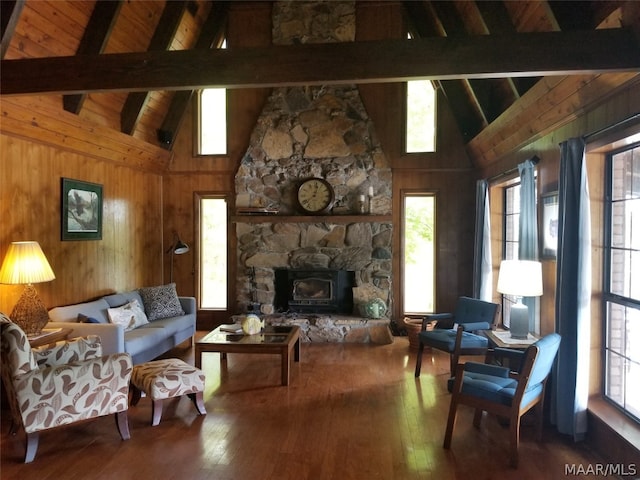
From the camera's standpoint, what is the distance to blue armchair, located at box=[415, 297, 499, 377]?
4.06 m

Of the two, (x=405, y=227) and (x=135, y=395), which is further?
(x=405, y=227)

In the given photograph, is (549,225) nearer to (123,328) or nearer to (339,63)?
(339,63)

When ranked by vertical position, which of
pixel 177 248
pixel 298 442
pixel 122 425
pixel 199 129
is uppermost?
pixel 199 129

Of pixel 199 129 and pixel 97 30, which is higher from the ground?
pixel 97 30

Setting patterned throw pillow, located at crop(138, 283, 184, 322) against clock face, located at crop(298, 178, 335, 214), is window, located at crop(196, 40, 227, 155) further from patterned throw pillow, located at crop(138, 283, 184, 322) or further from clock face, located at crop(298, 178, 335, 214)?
patterned throw pillow, located at crop(138, 283, 184, 322)

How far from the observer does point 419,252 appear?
640cm

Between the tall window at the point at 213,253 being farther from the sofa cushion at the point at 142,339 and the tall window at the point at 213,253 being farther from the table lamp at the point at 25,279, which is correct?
the table lamp at the point at 25,279

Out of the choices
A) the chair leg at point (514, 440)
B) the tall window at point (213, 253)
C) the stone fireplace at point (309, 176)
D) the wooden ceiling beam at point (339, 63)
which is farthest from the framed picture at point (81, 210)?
the chair leg at point (514, 440)

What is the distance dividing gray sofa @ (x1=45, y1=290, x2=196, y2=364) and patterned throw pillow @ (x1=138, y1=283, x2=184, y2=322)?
58mm

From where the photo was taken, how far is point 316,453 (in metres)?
2.88

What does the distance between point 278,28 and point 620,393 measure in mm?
5989

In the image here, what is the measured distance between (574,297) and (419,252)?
3.40 m

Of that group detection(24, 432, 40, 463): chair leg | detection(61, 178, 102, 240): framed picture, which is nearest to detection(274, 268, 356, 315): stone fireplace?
detection(61, 178, 102, 240): framed picture

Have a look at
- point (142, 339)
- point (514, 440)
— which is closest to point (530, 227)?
point (514, 440)
